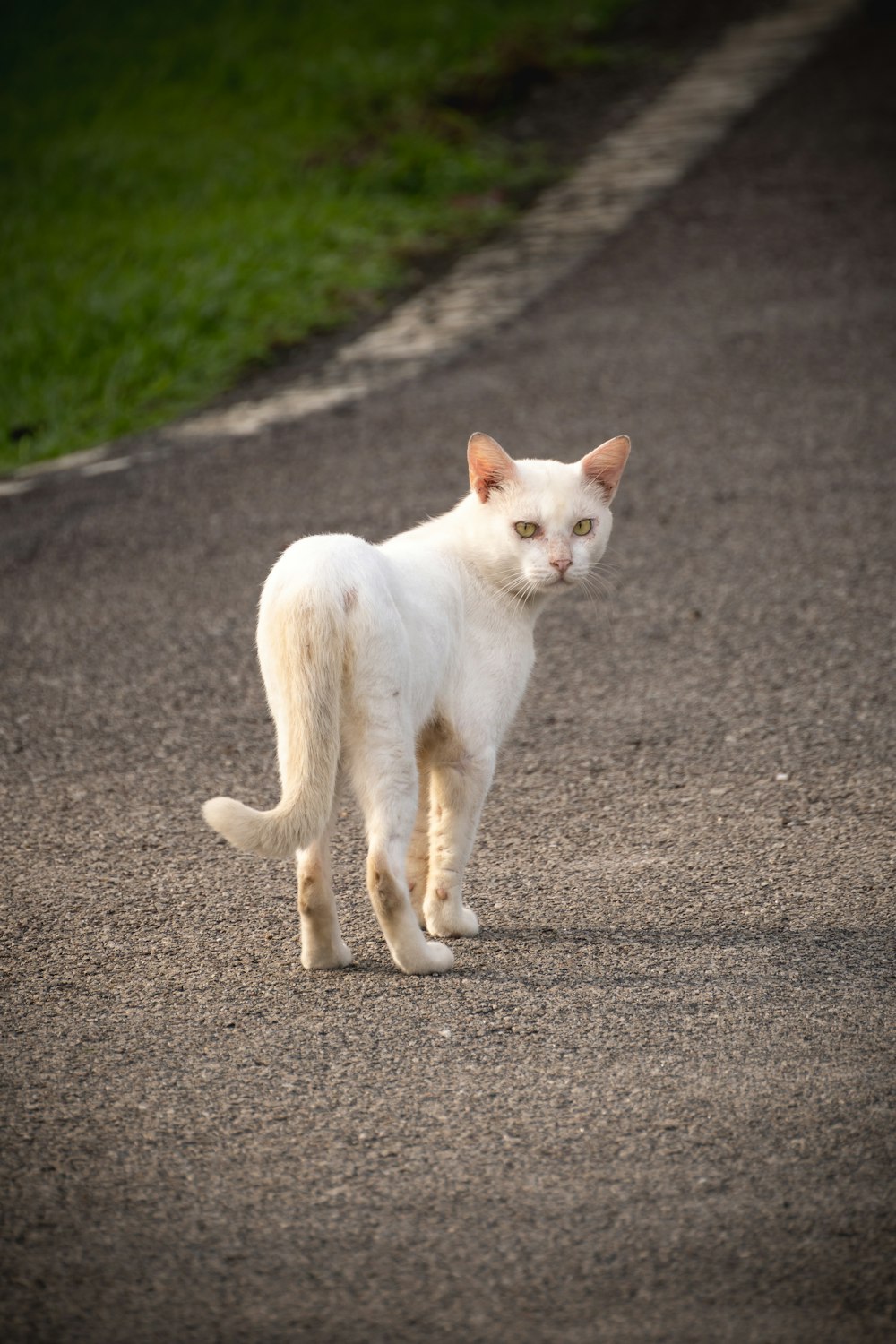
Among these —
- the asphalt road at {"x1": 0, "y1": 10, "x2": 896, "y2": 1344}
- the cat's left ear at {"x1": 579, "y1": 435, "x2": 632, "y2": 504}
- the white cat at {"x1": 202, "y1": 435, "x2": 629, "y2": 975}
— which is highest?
the cat's left ear at {"x1": 579, "y1": 435, "x2": 632, "y2": 504}

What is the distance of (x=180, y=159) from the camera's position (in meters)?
11.2

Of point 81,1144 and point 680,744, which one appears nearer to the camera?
point 81,1144

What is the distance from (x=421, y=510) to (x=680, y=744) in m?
2.27

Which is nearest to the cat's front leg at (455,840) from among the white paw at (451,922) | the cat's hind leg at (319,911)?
the white paw at (451,922)

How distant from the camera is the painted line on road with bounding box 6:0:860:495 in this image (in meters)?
7.70

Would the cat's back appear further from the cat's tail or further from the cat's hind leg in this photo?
the cat's hind leg

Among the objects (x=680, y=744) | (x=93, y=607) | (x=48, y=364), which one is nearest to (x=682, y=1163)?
(x=680, y=744)

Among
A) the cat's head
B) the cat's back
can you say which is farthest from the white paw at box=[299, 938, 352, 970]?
the cat's head

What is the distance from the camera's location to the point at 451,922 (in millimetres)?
3445

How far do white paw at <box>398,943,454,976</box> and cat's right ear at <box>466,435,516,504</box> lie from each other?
45.6 inches

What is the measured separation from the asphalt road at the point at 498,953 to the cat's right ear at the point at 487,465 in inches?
41.3

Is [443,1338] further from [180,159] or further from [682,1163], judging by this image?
[180,159]

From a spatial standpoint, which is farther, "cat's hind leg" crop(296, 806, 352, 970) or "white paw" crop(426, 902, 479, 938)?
"white paw" crop(426, 902, 479, 938)

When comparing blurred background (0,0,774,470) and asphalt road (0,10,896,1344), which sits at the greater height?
blurred background (0,0,774,470)
